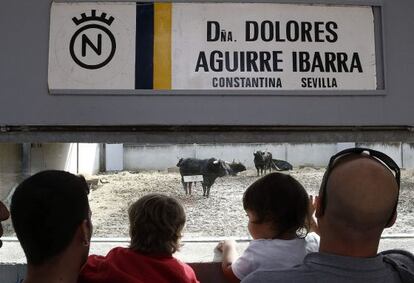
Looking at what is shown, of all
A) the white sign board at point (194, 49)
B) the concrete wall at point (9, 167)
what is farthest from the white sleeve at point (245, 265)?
the concrete wall at point (9, 167)

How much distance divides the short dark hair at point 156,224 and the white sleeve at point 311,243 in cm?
53

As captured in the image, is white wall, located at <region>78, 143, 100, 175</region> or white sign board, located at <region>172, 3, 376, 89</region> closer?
white sign board, located at <region>172, 3, 376, 89</region>

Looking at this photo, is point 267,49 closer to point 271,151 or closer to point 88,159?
point 271,151

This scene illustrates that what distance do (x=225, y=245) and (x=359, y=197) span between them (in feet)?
3.84

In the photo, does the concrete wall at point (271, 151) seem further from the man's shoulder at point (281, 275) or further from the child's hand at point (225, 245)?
the man's shoulder at point (281, 275)

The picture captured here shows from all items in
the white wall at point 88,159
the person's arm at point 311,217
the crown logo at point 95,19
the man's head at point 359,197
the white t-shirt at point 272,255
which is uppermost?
the crown logo at point 95,19

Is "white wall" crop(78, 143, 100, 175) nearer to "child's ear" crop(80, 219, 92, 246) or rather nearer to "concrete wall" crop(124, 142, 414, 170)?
"concrete wall" crop(124, 142, 414, 170)

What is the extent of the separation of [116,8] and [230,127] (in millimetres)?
692

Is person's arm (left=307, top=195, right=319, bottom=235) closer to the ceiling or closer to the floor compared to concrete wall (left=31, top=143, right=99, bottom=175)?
closer to the floor

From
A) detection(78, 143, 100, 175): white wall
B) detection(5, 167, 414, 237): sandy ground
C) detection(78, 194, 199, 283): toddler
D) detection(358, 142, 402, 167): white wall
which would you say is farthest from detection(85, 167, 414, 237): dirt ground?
detection(78, 194, 199, 283): toddler

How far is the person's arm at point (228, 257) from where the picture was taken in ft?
6.23

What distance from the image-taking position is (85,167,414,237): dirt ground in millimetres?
2201

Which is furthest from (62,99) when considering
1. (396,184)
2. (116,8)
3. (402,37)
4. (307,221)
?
(402,37)

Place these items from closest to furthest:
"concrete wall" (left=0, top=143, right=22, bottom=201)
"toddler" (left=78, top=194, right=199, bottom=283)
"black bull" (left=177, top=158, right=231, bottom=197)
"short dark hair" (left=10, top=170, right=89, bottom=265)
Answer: "short dark hair" (left=10, top=170, right=89, bottom=265)
"toddler" (left=78, top=194, right=199, bottom=283)
"concrete wall" (left=0, top=143, right=22, bottom=201)
"black bull" (left=177, top=158, right=231, bottom=197)
